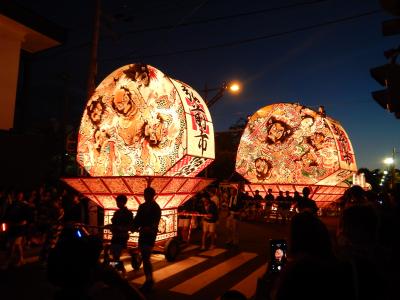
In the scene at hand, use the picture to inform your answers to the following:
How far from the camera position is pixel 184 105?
10.2 metres

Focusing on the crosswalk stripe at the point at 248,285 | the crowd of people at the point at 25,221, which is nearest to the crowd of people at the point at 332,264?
the crosswalk stripe at the point at 248,285

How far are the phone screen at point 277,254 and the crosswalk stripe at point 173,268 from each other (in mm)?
4931

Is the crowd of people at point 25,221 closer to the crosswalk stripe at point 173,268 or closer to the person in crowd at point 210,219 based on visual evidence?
the crosswalk stripe at point 173,268

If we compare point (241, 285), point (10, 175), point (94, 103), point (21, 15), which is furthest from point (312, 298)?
point (21, 15)

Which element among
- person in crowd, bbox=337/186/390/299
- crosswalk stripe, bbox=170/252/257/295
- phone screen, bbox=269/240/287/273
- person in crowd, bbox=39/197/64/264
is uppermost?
person in crowd, bbox=337/186/390/299

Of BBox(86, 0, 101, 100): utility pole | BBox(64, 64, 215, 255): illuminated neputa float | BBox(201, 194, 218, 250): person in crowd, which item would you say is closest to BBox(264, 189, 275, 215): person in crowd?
BBox(201, 194, 218, 250): person in crowd

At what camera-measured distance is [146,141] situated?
10.5m

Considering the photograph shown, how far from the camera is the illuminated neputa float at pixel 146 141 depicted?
10.1m

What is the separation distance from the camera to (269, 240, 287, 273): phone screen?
355 centimetres

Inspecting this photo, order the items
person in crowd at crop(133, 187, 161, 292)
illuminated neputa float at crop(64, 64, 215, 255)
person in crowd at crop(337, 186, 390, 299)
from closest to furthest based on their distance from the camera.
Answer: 1. person in crowd at crop(337, 186, 390, 299)
2. person in crowd at crop(133, 187, 161, 292)
3. illuminated neputa float at crop(64, 64, 215, 255)

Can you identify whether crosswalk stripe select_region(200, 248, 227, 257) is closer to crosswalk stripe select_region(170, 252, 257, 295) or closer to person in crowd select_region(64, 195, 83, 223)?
crosswalk stripe select_region(170, 252, 257, 295)

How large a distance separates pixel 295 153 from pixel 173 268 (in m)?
13.7

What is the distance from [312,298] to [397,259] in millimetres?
2008

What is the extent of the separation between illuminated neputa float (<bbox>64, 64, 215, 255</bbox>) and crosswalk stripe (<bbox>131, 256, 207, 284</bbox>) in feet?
3.43
